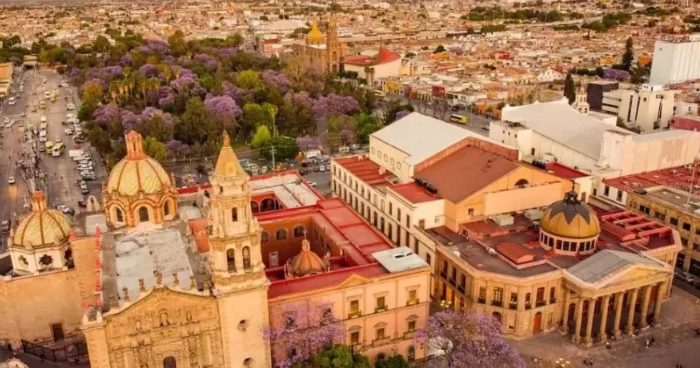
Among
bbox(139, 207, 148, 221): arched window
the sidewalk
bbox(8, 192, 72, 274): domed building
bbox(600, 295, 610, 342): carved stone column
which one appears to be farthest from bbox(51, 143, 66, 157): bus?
bbox(600, 295, 610, 342): carved stone column

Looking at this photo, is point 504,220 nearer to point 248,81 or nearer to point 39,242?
point 39,242

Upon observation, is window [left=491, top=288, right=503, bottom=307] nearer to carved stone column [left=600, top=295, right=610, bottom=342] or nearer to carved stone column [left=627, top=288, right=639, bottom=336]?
carved stone column [left=600, top=295, right=610, bottom=342]

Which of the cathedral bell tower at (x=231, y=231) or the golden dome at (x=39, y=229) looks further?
the golden dome at (x=39, y=229)

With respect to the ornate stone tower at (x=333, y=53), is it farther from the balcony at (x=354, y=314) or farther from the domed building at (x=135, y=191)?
the balcony at (x=354, y=314)

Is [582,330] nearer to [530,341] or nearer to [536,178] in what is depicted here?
[530,341]

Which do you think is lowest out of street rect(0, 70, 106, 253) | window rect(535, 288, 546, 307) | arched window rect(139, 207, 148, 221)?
street rect(0, 70, 106, 253)

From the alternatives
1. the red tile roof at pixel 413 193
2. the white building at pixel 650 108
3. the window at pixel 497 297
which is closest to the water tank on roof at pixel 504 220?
the red tile roof at pixel 413 193
